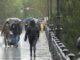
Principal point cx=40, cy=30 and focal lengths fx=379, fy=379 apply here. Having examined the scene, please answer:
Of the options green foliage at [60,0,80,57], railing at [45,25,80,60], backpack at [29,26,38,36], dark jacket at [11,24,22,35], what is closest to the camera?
railing at [45,25,80,60]

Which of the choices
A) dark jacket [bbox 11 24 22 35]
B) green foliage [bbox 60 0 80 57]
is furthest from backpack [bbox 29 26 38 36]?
green foliage [bbox 60 0 80 57]

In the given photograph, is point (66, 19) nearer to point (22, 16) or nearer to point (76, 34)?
point (76, 34)

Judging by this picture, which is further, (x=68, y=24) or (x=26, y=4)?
(x=26, y=4)

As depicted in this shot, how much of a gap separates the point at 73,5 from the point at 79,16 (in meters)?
3.16

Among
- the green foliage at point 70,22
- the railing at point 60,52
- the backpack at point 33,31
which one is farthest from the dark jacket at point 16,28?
the green foliage at point 70,22

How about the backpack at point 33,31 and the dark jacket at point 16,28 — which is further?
the dark jacket at point 16,28

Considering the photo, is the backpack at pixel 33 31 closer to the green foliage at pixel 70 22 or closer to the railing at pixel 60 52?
the railing at pixel 60 52

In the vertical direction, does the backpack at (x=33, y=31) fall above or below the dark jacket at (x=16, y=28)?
above

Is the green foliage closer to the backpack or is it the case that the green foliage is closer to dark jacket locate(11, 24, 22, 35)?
dark jacket locate(11, 24, 22, 35)


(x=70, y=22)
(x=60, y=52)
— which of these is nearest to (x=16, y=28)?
(x=60, y=52)

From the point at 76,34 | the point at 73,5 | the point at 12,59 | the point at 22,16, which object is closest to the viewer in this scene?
A: the point at 12,59

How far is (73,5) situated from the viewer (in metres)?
44.3

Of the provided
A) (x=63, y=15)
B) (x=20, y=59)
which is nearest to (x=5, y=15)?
(x=63, y=15)

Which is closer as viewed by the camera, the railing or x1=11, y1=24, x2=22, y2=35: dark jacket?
the railing
